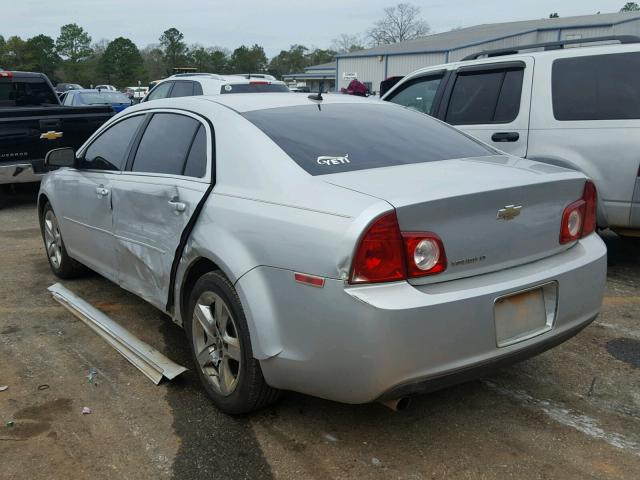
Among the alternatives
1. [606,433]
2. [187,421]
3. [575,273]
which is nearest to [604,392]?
[606,433]

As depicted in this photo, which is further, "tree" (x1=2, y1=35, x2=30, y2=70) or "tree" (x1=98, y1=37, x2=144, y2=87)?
"tree" (x1=98, y1=37, x2=144, y2=87)

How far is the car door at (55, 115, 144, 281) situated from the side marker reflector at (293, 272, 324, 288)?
2.07 metres

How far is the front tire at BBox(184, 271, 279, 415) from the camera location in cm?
291

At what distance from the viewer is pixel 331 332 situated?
2494 mm

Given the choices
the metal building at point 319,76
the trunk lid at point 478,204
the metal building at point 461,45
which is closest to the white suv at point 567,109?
the trunk lid at point 478,204

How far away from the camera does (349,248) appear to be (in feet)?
7.95

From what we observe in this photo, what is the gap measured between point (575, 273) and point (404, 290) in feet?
3.18

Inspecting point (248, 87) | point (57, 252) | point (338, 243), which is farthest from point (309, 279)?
point (248, 87)

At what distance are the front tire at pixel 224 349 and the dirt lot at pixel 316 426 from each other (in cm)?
15

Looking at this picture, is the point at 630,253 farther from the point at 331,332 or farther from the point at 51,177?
the point at 51,177

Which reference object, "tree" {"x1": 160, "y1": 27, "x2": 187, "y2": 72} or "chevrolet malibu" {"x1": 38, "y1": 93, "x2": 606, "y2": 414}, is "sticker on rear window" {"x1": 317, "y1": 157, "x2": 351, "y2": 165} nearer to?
"chevrolet malibu" {"x1": 38, "y1": 93, "x2": 606, "y2": 414}

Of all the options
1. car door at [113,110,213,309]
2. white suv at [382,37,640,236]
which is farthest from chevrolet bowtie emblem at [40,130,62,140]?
white suv at [382,37,640,236]

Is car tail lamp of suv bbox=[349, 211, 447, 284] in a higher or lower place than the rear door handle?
lower

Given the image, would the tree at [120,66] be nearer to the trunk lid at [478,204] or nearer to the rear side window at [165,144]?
the rear side window at [165,144]
